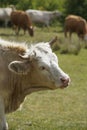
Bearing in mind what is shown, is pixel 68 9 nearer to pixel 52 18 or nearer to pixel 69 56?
pixel 52 18

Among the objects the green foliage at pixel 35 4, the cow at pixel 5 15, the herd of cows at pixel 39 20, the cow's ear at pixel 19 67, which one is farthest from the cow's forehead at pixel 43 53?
the green foliage at pixel 35 4

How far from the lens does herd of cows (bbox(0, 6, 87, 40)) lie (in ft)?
101

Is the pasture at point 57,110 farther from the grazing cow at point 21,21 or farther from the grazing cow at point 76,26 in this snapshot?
the grazing cow at point 21,21

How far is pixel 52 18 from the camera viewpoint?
42.3 m

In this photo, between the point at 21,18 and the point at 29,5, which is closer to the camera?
the point at 21,18

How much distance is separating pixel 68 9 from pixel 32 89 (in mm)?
34412

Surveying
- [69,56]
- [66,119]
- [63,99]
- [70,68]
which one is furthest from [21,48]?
[69,56]

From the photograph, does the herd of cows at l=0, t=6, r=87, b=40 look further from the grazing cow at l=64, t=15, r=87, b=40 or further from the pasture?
the pasture

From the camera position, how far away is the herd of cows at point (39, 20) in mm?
30913

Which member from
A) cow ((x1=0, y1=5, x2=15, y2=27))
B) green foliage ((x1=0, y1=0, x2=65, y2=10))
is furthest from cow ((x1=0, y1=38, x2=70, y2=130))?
green foliage ((x1=0, y1=0, x2=65, y2=10))

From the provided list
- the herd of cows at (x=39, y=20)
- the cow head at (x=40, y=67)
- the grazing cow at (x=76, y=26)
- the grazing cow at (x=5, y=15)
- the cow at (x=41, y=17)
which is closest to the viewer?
the cow head at (x=40, y=67)

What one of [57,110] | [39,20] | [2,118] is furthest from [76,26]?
[2,118]

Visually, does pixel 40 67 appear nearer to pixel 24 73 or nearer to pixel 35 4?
pixel 24 73

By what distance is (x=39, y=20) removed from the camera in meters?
41.2
